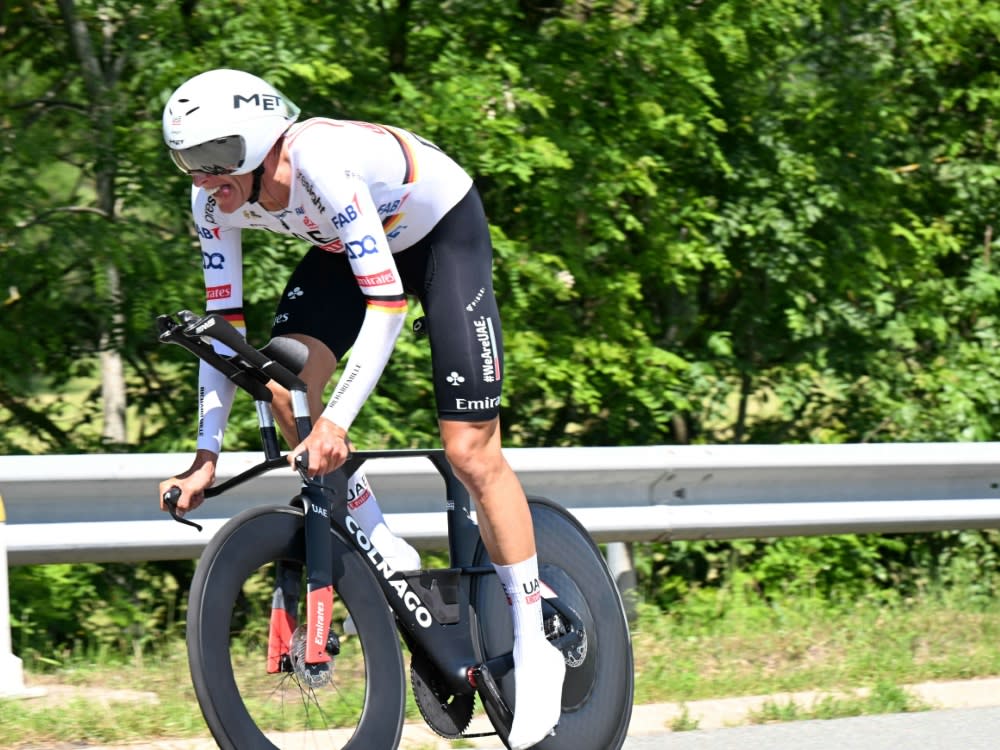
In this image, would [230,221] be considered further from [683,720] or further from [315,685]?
[683,720]

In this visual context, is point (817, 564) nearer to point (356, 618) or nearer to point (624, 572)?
point (624, 572)

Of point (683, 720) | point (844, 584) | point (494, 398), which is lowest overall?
point (844, 584)

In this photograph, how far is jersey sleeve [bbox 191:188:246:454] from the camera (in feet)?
12.1

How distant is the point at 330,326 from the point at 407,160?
52cm

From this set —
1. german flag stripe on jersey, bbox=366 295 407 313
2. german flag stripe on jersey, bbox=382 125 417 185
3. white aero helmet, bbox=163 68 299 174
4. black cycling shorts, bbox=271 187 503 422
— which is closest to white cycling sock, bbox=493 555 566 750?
black cycling shorts, bbox=271 187 503 422

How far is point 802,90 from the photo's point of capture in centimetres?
908

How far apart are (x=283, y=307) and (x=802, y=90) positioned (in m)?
5.90

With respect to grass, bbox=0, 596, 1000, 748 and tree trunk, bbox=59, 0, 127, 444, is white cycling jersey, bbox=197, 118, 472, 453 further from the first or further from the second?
tree trunk, bbox=59, 0, 127, 444

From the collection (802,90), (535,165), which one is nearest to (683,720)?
(535,165)

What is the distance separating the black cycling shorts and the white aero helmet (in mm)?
575

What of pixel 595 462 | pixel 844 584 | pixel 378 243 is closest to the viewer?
pixel 378 243

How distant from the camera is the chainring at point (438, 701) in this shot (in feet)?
12.5

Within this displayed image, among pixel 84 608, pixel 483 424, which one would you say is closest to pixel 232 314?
pixel 483 424

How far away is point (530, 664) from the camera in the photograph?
12.8 feet
